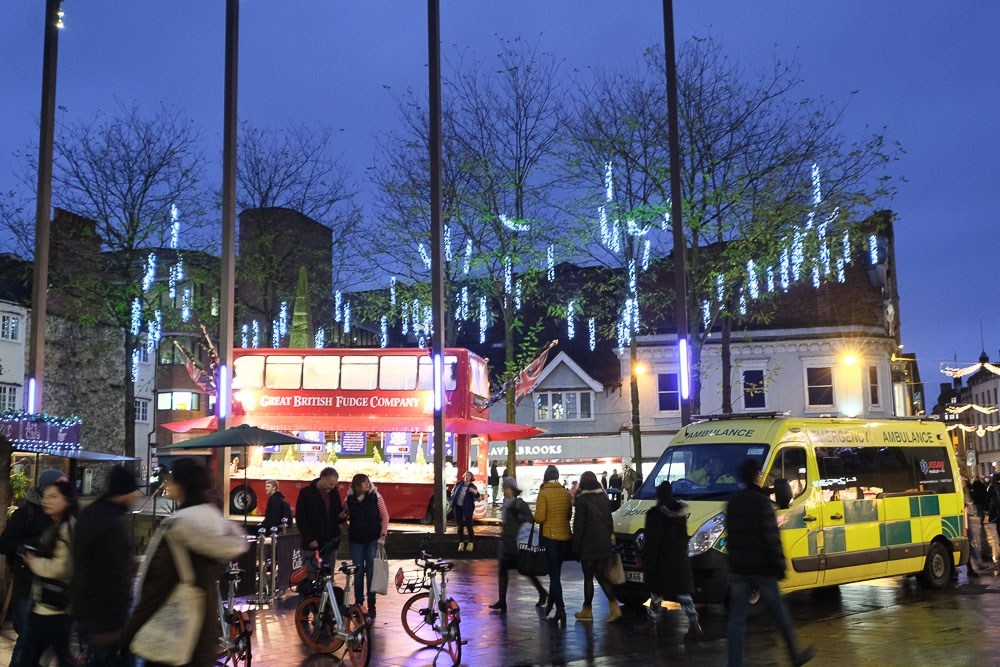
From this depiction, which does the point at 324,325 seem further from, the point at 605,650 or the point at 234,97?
the point at 605,650

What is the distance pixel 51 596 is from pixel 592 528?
6.90 metres

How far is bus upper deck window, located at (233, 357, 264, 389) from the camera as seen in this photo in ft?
93.9

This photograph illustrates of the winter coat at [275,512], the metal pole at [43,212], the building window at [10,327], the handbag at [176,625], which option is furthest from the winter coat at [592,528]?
the building window at [10,327]

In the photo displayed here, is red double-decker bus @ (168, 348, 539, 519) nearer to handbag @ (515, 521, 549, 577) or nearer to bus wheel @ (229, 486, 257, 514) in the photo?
bus wheel @ (229, 486, 257, 514)

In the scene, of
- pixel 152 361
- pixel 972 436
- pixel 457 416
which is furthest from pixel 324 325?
pixel 972 436

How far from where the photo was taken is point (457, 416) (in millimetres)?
26875

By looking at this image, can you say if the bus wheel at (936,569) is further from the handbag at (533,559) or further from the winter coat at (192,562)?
the winter coat at (192,562)

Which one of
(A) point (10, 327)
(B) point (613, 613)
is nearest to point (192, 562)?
(B) point (613, 613)

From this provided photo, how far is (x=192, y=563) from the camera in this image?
4.95 metres

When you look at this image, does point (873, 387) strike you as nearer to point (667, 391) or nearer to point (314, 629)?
point (667, 391)

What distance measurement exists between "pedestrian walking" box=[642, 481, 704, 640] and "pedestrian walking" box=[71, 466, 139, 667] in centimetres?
682

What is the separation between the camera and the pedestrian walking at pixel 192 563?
193 inches

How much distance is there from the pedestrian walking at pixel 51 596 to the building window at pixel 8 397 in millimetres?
37674

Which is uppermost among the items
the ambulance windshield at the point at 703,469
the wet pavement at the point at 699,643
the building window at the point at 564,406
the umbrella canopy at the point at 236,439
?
the building window at the point at 564,406
